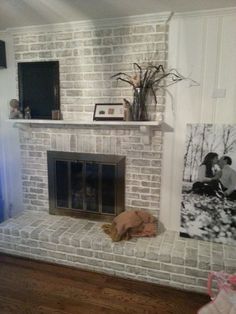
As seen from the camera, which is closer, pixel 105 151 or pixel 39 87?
pixel 105 151

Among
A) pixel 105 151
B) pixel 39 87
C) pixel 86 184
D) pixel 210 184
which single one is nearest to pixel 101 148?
pixel 105 151

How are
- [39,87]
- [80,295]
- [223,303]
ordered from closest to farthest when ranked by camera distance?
[223,303]
[80,295]
[39,87]

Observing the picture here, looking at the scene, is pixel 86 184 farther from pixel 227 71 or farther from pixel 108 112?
pixel 227 71

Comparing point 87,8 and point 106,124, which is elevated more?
point 87,8

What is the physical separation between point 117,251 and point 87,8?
211 centimetres

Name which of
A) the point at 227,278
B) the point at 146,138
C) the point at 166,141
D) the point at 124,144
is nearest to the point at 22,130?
the point at 124,144

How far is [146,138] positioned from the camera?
2.50 m

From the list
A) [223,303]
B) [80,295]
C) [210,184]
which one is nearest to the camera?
[223,303]

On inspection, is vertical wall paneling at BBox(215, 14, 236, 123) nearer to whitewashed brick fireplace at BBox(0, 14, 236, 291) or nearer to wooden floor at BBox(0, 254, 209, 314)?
whitewashed brick fireplace at BBox(0, 14, 236, 291)

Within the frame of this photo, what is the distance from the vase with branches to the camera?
2385mm

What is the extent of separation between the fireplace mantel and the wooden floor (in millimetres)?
1331

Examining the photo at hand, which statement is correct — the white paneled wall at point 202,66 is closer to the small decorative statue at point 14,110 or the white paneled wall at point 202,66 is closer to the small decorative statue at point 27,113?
the small decorative statue at point 27,113

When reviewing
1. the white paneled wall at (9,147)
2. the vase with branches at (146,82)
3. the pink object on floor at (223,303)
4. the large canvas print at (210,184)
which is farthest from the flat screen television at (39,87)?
the pink object on floor at (223,303)

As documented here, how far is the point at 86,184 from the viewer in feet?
9.24
